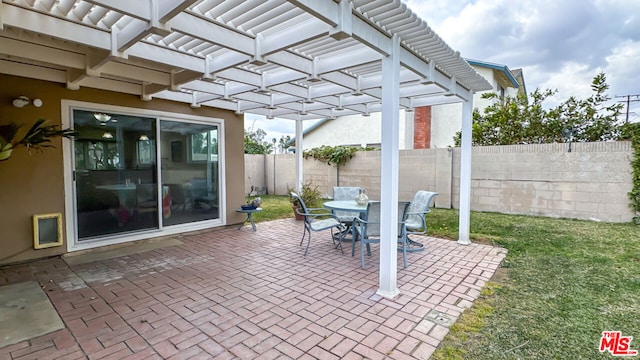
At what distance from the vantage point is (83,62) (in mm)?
3695

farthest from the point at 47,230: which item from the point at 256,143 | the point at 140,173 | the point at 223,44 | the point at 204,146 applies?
the point at 256,143

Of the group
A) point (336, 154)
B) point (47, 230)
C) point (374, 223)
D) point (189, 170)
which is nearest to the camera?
point (374, 223)

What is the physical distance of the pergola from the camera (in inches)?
102

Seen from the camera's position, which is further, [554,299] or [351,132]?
[351,132]

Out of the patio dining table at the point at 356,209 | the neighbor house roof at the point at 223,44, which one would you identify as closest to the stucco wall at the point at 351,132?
the patio dining table at the point at 356,209

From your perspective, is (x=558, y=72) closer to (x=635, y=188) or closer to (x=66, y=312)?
(x=635, y=188)

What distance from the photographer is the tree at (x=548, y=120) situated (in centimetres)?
735

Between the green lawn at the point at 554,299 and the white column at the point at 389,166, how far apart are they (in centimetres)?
78

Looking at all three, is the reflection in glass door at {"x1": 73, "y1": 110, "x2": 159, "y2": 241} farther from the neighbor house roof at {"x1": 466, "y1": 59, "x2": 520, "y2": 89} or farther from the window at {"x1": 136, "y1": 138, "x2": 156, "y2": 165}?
the neighbor house roof at {"x1": 466, "y1": 59, "x2": 520, "y2": 89}

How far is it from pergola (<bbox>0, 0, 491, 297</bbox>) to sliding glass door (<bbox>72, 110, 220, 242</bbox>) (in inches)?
29.0

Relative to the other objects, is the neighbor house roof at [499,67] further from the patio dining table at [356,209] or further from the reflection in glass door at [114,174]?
the reflection in glass door at [114,174]

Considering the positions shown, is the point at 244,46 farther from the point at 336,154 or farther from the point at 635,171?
the point at 635,171

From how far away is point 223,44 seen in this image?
3.01m

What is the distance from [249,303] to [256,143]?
19.0 meters
